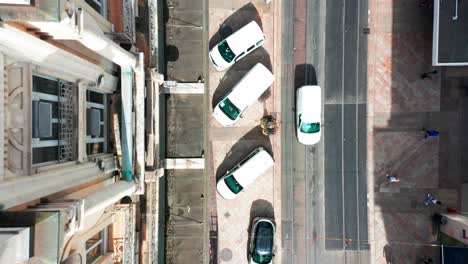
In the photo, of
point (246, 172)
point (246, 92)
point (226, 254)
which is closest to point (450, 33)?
point (246, 92)

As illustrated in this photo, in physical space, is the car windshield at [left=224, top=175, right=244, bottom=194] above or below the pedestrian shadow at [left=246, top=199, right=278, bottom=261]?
above

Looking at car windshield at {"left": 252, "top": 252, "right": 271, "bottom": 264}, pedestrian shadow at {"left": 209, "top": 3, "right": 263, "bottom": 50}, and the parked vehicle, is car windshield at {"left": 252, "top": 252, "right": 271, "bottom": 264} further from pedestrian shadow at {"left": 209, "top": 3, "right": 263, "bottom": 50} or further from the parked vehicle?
pedestrian shadow at {"left": 209, "top": 3, "right": 263, "bottom": 50}

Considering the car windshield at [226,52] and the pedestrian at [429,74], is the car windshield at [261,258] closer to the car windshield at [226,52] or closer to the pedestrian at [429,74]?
the car windshield at [226,52]

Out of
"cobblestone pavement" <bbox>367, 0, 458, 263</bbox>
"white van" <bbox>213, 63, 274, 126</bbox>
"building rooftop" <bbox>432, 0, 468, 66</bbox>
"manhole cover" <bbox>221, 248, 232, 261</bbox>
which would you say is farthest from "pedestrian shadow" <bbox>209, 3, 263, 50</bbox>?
"manhole cover" <bbox>221, 248, 232, 261</bbox>

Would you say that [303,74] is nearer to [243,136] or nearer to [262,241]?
[243,136]

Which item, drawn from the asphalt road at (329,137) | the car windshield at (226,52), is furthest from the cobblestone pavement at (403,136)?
the car windshield at (226,52)

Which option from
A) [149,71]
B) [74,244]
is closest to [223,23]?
[149,71]
